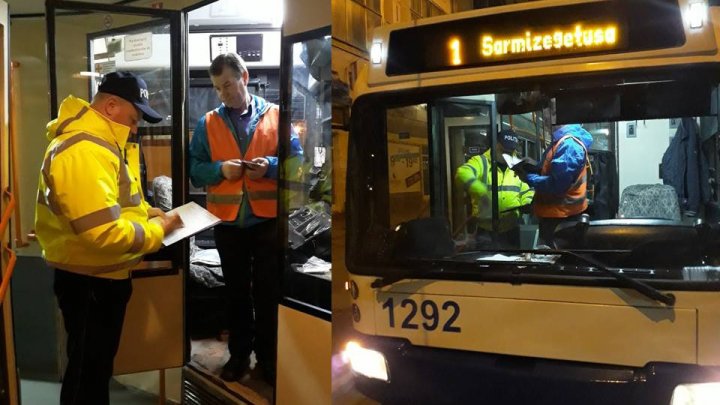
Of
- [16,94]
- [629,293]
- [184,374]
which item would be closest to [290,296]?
[184,374]

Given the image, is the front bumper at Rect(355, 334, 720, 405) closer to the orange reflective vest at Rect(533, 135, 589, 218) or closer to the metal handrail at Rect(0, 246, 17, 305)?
the orange reflective vest at Rect(533, 135, 589, 218)

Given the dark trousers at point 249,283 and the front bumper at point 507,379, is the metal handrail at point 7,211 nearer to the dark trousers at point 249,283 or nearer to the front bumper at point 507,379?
the dark trousers at point 249,283

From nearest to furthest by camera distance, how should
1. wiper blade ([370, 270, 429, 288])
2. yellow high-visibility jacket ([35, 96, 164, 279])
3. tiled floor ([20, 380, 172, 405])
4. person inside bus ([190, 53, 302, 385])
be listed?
wiper blade ([370, 270, 429, 288])
yellow high-visibility jacket ([35, 96, 164, 279])
person inside bus ([190, 53, 302, 385])
tiled floor ([20, 380, 172, 405])

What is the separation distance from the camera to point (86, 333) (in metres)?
2.92

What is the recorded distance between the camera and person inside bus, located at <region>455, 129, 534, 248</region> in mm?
3266

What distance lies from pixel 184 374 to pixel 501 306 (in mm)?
2522

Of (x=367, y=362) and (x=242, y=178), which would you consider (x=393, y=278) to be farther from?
(x=242, y=178)

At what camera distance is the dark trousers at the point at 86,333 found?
2.92 meters

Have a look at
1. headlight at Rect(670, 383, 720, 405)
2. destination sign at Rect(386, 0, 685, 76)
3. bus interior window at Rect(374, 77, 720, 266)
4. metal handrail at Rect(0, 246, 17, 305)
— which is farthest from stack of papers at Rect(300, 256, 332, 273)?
headlight at Rect(670, 383, 720, 405)

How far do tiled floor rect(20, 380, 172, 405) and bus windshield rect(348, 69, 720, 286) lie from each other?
2509 mm

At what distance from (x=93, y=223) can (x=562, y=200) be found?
2220mm

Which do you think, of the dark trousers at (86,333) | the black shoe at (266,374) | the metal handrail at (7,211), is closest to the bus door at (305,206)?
the black shoe at (266,374)

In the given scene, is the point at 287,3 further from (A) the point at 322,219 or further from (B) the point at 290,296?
(B) the point at 290,296

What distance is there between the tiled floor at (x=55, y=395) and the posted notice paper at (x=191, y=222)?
1.66 m
